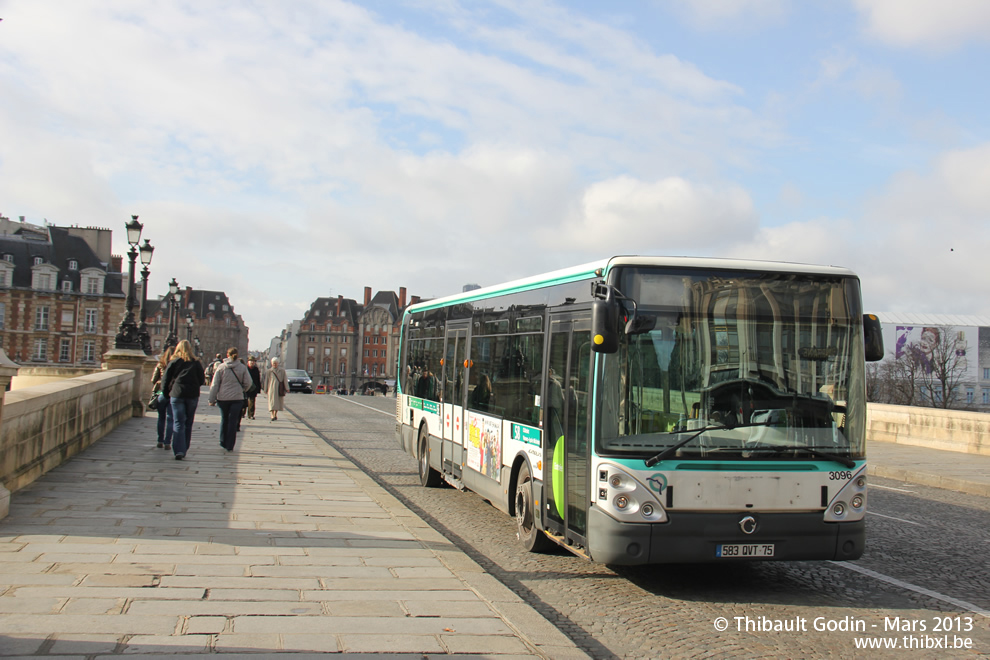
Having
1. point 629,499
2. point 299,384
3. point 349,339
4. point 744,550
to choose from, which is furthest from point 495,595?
point 349,339

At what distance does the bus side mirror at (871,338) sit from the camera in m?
7.08

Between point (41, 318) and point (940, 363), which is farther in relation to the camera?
point (41, 318)

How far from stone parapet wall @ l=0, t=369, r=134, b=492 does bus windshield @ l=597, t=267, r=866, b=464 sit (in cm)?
558

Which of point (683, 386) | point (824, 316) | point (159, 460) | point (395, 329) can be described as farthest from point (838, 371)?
point (395, 329)

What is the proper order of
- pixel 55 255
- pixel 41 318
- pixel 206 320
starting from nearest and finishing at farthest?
pixel 41 318
pixel 55 255
pixel 206 320

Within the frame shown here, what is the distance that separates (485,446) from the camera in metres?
9.76

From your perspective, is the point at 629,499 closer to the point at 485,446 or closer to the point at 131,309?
the point at 485,446

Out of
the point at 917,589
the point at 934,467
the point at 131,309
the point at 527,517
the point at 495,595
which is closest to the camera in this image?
the point at 495,595

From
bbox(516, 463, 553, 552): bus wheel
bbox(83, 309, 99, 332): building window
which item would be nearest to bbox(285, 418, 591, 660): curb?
bbox(516, 463, 553, 552): bus wheel

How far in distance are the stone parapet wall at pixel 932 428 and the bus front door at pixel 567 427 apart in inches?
663

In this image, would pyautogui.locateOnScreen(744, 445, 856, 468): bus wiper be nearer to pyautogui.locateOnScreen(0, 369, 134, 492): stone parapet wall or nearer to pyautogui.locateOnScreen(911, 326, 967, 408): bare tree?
pyautogui.locateOnScreen(0, 369, 134, 492): stone parapet wall

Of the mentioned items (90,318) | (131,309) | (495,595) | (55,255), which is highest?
(55,255)

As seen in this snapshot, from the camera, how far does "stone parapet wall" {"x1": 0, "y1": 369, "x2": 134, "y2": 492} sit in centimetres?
906

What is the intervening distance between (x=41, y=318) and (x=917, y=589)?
103024 millimetres
